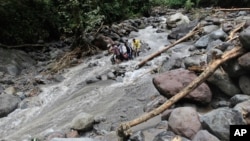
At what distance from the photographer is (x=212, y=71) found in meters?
6.57

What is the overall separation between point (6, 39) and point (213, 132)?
576 inches

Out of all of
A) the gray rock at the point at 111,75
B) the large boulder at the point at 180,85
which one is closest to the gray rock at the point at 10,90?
the gray rock at the point at 111,75

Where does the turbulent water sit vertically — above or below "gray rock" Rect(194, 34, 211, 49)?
below

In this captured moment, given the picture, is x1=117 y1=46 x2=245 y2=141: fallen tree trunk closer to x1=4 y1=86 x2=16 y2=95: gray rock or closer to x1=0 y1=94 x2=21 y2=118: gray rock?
x1=0 y1=94 x2=21 y2=118: gray rock

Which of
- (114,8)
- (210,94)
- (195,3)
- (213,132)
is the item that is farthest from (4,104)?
(195,3)

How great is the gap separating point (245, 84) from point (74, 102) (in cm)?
506

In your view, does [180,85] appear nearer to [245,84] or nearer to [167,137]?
[245,84]

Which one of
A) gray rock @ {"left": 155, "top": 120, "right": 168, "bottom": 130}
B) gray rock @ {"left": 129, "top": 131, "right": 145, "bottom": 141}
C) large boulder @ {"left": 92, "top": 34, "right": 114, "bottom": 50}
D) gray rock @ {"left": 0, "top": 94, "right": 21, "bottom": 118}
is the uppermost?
gray rock @ {"left": 129, "top": 131, "right": 145, "bottom": 141}

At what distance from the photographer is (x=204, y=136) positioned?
16.6 ft

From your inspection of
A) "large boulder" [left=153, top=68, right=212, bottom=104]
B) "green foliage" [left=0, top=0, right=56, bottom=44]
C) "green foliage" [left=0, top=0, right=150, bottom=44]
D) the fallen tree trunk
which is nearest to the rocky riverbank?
"large boulder" [left=153, top=68, right=212, bottom=104]

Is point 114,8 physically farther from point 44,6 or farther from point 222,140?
point 222,140

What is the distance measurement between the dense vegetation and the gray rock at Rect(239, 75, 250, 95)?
10318 millimetres

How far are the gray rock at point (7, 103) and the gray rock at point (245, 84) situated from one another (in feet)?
22.7

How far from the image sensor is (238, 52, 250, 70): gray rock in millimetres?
6280
